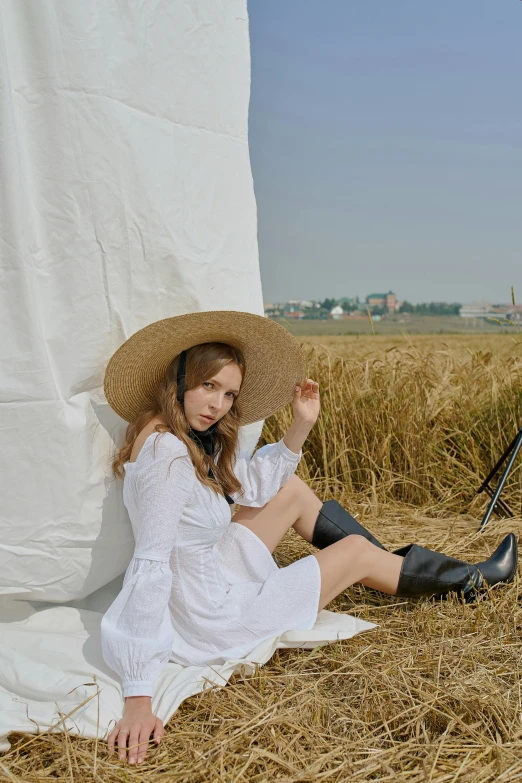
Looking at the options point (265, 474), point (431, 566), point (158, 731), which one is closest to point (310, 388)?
point (265, 474)

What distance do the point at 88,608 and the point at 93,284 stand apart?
0.99 meters

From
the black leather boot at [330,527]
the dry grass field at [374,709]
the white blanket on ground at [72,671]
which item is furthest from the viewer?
the black leather boot at [330,527]

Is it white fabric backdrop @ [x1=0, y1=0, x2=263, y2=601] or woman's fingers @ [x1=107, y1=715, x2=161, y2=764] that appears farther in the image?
white fabric backdrop @ [x1=0, y1=0, x2=263, y2=601]

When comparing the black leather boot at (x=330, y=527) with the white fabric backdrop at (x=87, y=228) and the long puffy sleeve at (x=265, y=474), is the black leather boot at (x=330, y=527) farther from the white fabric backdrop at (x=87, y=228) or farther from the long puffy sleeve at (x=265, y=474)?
the white fabric backdrop at (x=87, y=228)

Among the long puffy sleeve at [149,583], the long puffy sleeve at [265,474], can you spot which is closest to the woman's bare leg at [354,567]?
the long puffy sleeve at [265,474]

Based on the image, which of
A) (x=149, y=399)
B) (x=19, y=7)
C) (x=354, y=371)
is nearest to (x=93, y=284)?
(x=149, y=399)

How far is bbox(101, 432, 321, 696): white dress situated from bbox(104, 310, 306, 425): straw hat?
0.18 meters

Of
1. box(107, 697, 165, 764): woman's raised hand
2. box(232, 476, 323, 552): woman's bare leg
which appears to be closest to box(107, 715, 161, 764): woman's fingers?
box(107, 697, 165, 764): woman's raised hand

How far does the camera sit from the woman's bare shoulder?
6.17 ft

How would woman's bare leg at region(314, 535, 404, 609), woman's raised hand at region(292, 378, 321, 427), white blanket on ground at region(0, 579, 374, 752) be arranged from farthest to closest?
woman's raised hand at region(292, 378, 321, 427) < woman's bare leg at region(314, 535, 404, 609) < white blanket on ground at region(0, 579, 374, 752)

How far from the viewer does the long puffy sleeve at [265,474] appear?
2.26m

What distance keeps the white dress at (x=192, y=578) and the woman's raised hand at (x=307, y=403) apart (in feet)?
0.34

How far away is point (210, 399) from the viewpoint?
2006mm

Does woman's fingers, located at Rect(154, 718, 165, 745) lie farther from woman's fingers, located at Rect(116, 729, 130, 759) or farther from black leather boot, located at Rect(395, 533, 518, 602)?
black leather boot, located at Rect(395, 533, 518, 602)
